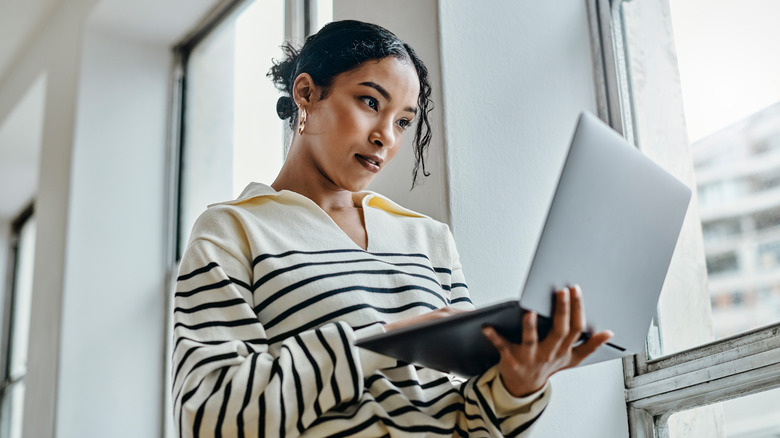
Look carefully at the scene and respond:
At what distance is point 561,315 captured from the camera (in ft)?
2.90

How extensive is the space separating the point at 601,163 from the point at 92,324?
2.09 meters

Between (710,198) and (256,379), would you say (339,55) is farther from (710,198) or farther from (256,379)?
(710,198)

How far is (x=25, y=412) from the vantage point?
2789 mm

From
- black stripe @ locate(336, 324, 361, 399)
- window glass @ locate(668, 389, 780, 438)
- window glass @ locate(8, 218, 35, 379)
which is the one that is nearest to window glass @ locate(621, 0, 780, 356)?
window glass @ locate(668, 389, 780, 438)

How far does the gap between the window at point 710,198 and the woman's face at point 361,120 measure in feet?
2.02

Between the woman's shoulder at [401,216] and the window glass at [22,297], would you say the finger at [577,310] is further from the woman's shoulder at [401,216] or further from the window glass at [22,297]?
the window glass at [22,297]

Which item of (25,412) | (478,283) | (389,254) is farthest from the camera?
(25,412)

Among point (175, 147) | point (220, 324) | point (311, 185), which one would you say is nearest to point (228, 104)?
point (175, 147)

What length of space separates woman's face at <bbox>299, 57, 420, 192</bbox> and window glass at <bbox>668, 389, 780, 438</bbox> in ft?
2.30

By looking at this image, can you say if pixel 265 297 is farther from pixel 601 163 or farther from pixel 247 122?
pixel 247 122

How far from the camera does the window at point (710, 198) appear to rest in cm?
141

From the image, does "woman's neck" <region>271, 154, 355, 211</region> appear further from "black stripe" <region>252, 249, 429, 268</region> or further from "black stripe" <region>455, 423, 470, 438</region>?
"black stripe" <region>455, 423, 470, 438</region>

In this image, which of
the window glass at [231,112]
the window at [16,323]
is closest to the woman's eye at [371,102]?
the window glass at [231,112]

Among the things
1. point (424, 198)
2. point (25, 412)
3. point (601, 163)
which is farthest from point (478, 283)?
point (25, 412)
